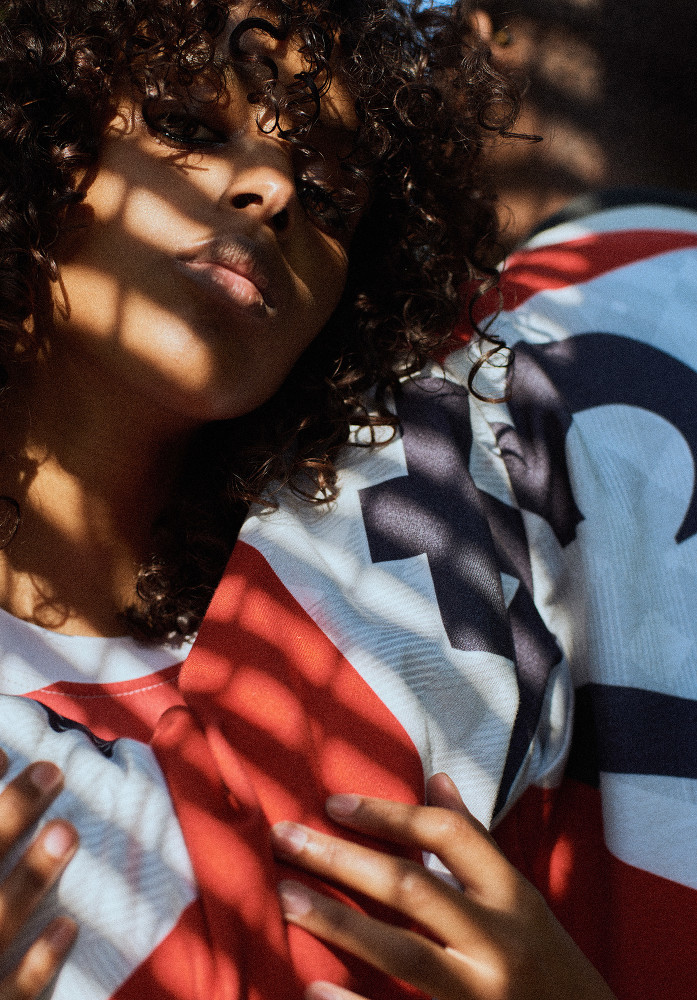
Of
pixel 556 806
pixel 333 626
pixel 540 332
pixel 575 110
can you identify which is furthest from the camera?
pixel 575 110

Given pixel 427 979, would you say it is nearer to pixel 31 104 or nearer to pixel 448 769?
pixel 448 769

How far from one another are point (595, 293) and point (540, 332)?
0.15 metres

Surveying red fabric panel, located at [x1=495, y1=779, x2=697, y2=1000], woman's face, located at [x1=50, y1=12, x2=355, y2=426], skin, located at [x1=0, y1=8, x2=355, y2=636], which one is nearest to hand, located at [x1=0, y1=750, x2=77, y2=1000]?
skin, located at [x1=0, y1=8, x2=355, y2=636]

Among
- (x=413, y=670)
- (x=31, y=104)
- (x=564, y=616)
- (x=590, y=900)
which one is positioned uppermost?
(x=31, y=104)

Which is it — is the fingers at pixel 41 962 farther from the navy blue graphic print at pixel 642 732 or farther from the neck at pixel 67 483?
the navy blue graphic print at pixel 642 732

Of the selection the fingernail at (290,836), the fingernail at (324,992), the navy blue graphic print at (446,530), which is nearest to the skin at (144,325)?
the navy blue graphic print at (446,530)

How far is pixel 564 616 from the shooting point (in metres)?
1.50

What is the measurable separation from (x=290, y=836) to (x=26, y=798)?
0.30 m

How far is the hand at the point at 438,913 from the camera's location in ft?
3.07

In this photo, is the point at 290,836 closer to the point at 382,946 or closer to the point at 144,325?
the point at 382,946

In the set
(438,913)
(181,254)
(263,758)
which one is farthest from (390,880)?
(181,254)

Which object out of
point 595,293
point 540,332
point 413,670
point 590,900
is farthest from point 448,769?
point 595,293

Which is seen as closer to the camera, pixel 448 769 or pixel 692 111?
pixel 448 769

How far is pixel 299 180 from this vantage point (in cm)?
133
